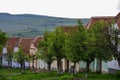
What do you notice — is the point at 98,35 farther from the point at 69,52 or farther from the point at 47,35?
the point at 47,35

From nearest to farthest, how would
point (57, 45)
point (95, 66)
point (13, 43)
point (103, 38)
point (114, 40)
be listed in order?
point (103, 38), point (114, 40), point (57, 45), point (95, 66), point (13, 43)

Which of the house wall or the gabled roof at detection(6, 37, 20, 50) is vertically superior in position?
the gabled roof at detection(6, 37, 20, 50)

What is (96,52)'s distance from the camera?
62.2m

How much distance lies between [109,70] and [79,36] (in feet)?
30.2

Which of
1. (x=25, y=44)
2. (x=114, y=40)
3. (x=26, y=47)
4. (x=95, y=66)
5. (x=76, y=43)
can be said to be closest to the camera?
(x=114, y=40)

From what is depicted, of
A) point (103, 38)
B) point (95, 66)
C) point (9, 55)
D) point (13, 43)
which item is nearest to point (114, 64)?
point (95, 66)

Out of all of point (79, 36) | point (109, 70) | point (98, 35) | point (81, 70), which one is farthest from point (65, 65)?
point (98, 35)

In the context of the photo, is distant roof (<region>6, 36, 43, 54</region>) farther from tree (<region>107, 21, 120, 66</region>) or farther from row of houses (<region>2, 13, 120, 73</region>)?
tree (<region>107, 21, 120, 66</region>)

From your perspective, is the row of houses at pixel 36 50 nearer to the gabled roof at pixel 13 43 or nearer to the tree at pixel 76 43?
the gabled roof at pixel 13 43

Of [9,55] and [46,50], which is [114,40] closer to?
[46,50]

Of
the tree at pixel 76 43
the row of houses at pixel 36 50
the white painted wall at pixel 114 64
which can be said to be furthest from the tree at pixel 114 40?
the white painted wall at pixel 114 64

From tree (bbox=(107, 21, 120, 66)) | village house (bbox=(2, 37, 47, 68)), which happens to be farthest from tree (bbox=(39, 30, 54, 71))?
village house (bbox=(2, 37, 47, 68))

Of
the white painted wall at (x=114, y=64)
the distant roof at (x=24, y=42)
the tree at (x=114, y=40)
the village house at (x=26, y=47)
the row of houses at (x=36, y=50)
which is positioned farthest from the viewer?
the distant roof at (x=24, y=42)

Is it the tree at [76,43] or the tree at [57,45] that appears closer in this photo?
the tree at [76,43]
